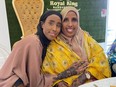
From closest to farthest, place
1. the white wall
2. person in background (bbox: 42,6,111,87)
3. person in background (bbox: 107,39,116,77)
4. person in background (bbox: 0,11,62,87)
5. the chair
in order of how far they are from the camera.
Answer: person in background (bbox: 0,11,62,87), person in background (bbox: 42,6,111,87), person in background (bbox: 107,39,116,77), the chair, the white wall

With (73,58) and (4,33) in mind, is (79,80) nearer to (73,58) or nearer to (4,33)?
(73,58)

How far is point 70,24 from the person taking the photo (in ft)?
5.22

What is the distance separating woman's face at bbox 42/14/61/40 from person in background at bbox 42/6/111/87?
0.28 feet

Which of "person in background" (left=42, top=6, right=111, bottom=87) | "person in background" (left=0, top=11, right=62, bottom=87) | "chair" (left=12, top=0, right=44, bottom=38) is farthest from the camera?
"chair" (left=12, top=0, right=44, bottom=38)

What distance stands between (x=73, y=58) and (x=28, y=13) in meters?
0.91

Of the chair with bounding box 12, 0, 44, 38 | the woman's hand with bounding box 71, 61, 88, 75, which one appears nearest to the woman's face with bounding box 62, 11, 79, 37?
the woman's hand with bounding box 71, 61, 88, 75

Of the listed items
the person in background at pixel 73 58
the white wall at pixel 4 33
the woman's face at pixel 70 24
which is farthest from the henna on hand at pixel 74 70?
the white wall at pixel 4 33

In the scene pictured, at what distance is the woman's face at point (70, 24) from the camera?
159cm

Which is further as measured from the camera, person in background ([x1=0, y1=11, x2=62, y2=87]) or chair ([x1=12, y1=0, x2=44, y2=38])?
chair ([x1=12, y1=0, x2=44, y2=38])

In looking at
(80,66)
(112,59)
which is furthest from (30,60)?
(112,59)

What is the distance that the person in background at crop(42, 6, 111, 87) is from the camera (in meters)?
1.53

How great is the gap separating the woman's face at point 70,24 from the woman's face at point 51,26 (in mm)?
91

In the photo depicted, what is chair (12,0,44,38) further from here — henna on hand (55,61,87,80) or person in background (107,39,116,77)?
person in background (107,39,116,77)

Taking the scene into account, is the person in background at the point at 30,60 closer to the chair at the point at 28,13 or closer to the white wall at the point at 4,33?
the chair at the point at 28,13
